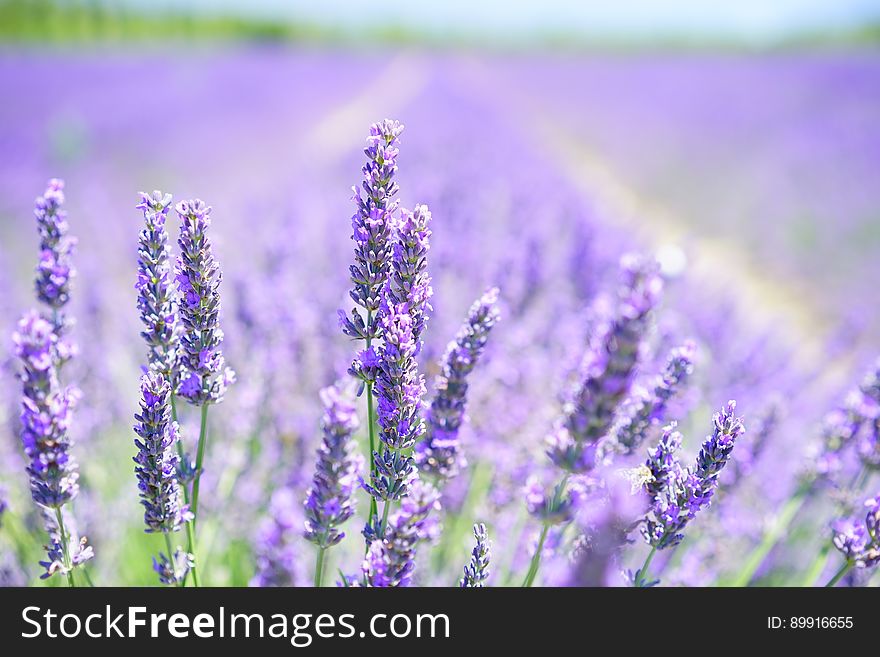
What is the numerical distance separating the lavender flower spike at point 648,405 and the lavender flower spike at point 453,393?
12.7 inches

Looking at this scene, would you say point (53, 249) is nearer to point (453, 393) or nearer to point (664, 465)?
point (453, 393)

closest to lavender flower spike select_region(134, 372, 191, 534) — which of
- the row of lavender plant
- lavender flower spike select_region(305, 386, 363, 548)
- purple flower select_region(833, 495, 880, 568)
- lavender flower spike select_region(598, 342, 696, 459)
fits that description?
the row of lavender plant


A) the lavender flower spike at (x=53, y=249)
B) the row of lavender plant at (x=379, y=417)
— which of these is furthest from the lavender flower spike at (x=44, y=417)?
the lavender flower spike at (x=53, y=249)

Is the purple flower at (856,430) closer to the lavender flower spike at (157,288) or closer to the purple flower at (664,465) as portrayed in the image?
the purple flower at (664,465)

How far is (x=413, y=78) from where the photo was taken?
27859 millimetres

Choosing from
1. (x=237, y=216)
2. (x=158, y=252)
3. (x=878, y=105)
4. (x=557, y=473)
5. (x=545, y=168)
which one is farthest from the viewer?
(x=878, y=105)

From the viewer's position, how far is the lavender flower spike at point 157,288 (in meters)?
1.07

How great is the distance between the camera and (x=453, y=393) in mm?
1223

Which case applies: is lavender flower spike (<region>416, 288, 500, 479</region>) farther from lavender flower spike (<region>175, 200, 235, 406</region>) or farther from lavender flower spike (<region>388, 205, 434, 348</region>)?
lavender flower spike (<region>175, 200, 235, 406</region>)

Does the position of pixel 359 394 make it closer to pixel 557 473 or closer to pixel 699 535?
pixel 557 473

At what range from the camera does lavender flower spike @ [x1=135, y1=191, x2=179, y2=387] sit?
1073 mm

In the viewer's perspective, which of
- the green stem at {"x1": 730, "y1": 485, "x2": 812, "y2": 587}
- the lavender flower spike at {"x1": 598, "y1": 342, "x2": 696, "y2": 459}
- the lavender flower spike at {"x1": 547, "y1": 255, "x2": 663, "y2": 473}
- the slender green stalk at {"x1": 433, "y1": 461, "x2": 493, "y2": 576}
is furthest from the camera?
the slender green stalk at {"x1": 433, "y1": 461, "x2": 493, "y2": 576}
